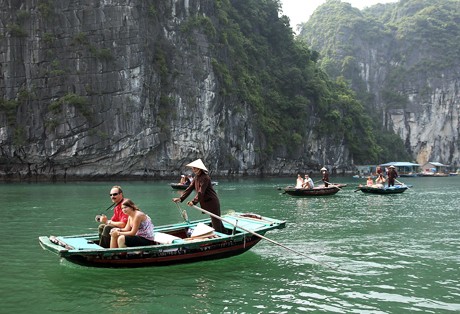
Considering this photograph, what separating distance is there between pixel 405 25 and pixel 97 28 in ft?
254

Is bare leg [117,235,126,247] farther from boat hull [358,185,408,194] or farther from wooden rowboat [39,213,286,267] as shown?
boat hull [358,185,408,194]

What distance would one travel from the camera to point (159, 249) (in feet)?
26.9

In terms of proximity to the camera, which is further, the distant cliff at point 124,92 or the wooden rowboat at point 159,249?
the distant cliff at point 124,92

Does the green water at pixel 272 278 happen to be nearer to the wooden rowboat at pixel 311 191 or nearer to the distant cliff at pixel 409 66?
the wooden rowboat at pixel 311 191

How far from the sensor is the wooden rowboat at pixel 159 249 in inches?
310

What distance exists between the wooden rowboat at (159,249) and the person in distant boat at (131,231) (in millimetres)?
217

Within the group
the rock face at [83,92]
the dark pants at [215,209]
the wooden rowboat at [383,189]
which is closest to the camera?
the dark pants at [215,209]

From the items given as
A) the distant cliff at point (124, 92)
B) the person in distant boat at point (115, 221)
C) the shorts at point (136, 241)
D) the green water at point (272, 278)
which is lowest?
the green water at point (272, 278)

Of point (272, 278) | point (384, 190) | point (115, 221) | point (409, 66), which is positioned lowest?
point (272, 278)

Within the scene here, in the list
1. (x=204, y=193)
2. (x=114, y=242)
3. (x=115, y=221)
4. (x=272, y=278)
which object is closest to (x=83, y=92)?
(x=204, y=193)

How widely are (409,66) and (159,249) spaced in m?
Answer: 96.7

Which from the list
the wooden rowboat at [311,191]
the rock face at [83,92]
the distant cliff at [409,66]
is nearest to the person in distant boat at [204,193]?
the wooden rowboat at [311,191]

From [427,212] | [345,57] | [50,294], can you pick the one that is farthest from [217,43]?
[345,57]

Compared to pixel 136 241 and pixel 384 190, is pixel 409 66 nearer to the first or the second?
pixel 384 190
